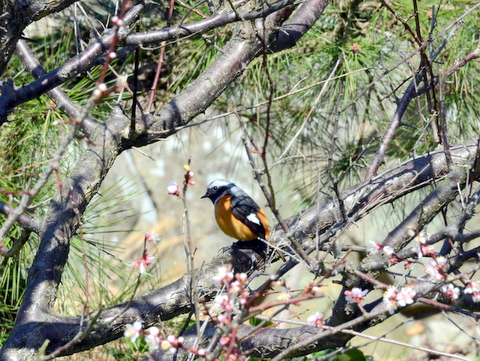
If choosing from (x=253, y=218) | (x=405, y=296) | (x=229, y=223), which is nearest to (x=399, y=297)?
(x=405, y=296)

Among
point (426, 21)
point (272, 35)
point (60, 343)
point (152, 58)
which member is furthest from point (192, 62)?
point (60, 343)

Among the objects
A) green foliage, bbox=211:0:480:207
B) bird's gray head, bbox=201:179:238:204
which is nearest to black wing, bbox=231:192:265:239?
bird's gray head, bbox=201:179:238:204

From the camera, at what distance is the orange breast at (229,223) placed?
2.44m

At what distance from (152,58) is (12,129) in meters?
0.91

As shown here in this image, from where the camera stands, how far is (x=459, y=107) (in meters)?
2.46

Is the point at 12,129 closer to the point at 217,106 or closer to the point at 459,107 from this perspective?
the point at 217,106

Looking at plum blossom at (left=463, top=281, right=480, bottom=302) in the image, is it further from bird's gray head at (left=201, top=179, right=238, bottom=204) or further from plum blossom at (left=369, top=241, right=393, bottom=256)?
bird's gray head at (left=201, top=179, right=238, bottom=204)

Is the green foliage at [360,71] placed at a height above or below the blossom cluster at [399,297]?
above

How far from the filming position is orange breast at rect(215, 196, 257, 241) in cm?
244

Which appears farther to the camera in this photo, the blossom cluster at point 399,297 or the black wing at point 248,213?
the black wing at point 248,213

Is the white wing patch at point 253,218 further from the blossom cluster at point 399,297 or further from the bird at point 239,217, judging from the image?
the blossom cluster at point 399,297

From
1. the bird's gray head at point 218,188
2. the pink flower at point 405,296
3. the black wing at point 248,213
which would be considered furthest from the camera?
the bird's gray head at point 218,188

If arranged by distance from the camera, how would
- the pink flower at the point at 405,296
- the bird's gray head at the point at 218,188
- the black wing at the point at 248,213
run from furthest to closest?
the bird's gray head at the point at 218,188 < the black wing at the point at 248,213 < the pink flower at the point at 405,296

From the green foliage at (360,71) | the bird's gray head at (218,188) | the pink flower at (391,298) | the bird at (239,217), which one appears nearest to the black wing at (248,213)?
the bird at (239,217)
